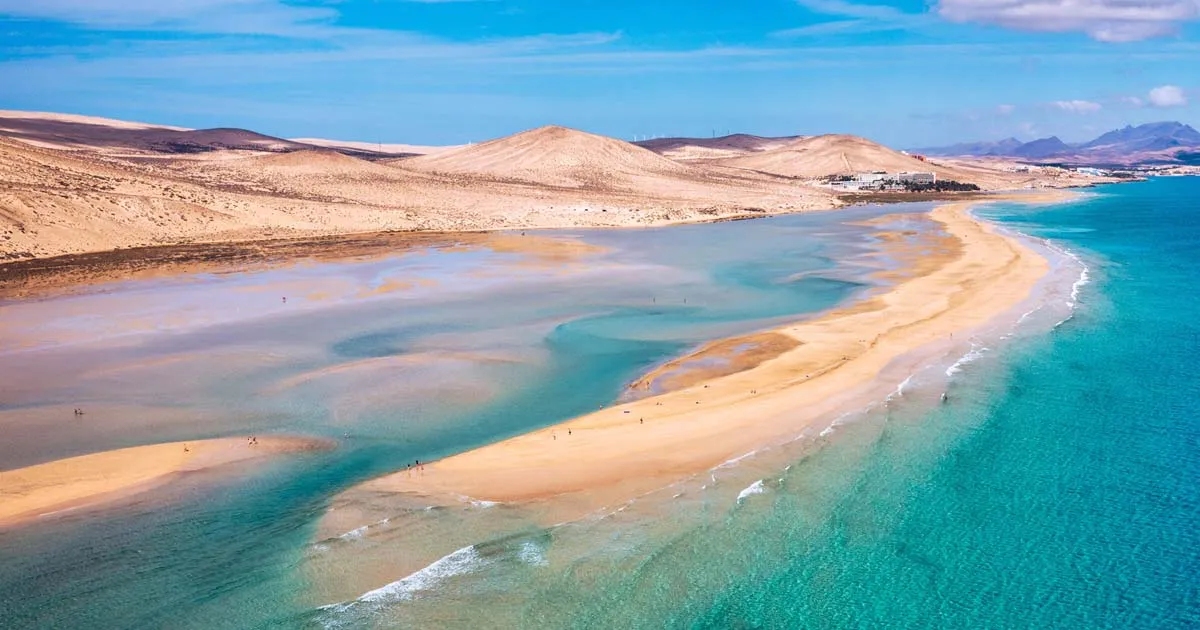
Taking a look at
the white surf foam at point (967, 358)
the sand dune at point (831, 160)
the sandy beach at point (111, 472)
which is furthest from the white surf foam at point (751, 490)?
the sand dune at point (831, 160)

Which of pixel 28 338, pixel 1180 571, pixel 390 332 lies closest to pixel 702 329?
pixel 390 332

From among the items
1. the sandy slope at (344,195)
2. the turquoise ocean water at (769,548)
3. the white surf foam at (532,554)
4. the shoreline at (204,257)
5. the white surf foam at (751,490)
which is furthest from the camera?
the sandy slope at (344,195)

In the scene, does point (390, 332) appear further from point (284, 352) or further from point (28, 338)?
point (28, 338)

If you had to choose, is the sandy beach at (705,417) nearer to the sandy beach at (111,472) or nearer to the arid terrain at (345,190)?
the sandy beach at (111,472)

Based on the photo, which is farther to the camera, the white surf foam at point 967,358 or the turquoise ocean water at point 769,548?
the white surf foam at point 967,358

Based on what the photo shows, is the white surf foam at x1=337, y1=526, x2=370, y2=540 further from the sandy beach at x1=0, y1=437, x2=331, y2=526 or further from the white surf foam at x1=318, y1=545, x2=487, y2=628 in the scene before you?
the sandy beach at x1=0, y1=437, x2=331, y2=526
